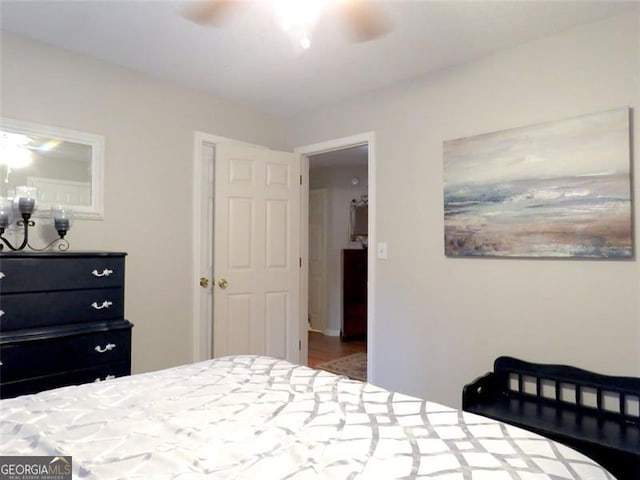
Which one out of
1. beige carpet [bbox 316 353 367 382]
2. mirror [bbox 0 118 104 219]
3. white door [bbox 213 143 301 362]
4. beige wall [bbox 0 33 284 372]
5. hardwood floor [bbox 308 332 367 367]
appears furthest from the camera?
hardwood floor [bbox 308 332 367 367]

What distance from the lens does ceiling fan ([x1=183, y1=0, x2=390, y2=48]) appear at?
6.24 feet

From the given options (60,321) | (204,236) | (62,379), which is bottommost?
(62,379)

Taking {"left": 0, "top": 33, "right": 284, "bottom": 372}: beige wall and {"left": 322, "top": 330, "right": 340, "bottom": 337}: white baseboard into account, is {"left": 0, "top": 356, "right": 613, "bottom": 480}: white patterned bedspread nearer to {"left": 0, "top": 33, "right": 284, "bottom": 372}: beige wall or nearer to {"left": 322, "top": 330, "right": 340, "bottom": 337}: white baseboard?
{"left": 0, "top": 33, "right": 284, "bottom": 372}: beige wall

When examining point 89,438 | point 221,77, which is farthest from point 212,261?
point 89,438

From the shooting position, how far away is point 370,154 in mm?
3100

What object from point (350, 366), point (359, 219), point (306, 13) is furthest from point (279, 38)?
point (359, 219)

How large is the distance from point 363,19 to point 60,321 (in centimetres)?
217

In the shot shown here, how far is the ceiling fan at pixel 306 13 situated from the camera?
6.24ft

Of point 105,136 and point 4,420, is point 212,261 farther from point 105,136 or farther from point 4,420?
point 4,420

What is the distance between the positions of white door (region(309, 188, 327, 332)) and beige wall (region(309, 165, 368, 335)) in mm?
70

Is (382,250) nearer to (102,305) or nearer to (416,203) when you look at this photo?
(416,203)

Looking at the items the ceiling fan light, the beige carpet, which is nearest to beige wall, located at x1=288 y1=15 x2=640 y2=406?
the beige carpet

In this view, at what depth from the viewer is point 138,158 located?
2.80 meters

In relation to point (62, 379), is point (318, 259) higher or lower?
higher
